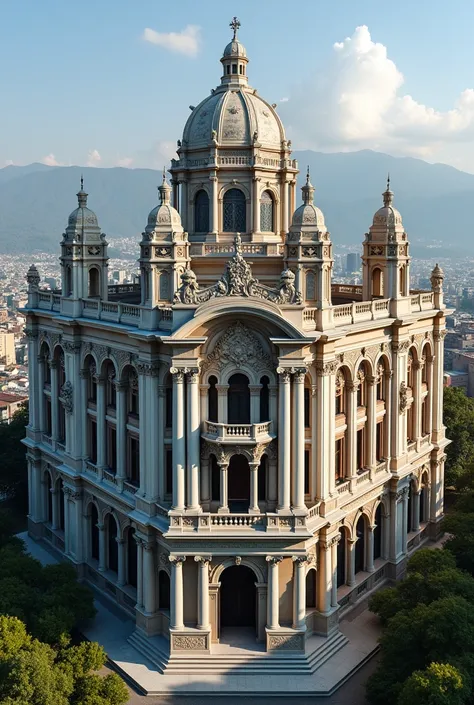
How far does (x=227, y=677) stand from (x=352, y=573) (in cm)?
786

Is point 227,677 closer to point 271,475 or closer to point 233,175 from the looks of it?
point 271,475

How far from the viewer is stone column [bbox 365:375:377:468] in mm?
33594

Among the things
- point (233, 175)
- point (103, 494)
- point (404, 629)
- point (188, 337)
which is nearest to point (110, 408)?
point (103, 494)

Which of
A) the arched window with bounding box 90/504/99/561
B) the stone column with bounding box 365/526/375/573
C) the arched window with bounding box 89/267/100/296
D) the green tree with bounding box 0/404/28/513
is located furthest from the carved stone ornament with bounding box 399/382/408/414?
the green tree with bounding box 0/404/28/513

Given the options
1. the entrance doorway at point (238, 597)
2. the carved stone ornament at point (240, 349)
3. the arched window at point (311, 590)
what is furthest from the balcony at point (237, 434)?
the arched window at point (311, 590)

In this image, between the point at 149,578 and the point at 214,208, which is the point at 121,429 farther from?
the point at 214,208

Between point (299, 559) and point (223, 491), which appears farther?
point (223, 491)

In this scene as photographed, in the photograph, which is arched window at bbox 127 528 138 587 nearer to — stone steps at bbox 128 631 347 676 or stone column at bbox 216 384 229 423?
stone steps at bbox 128 631 347 676

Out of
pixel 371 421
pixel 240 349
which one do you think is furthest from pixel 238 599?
pixel 240 349

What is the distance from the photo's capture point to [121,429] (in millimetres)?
32469

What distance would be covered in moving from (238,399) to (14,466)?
2348cm

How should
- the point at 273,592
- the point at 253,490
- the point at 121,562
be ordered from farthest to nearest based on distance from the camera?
the point at 121,562
the point at 253,490
the point at 273,592

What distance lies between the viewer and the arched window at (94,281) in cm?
3625

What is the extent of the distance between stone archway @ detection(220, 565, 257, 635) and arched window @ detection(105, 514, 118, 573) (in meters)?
6.94
